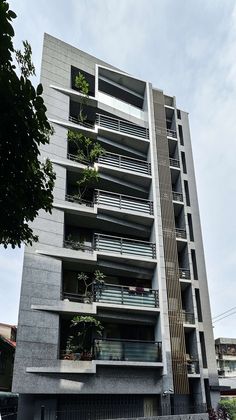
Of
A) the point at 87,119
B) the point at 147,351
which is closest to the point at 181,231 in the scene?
the point at 147,351

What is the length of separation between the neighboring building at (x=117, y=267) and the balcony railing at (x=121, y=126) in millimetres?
98

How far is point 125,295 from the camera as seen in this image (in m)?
20.0

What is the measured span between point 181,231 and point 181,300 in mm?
5118

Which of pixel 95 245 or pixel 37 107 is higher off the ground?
pixel 95 245

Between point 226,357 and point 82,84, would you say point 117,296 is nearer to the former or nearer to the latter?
point 82,84

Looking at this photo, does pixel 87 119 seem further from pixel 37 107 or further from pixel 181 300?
pixel 37 107

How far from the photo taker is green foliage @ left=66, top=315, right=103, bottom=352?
714 inches

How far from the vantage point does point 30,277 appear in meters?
18.0

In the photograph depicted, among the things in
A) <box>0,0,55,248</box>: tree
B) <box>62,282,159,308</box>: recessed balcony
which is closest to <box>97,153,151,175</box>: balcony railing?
<box>62,282,159,308</box>: recessed balcony

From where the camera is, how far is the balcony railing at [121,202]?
22375 millimetres

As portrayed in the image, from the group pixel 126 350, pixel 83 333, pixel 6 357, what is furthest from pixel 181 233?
pixel 6 357

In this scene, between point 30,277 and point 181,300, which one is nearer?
point 30,277

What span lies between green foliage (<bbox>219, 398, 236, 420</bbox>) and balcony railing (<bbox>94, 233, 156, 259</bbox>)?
951 cm

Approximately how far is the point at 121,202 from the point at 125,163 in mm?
3242
